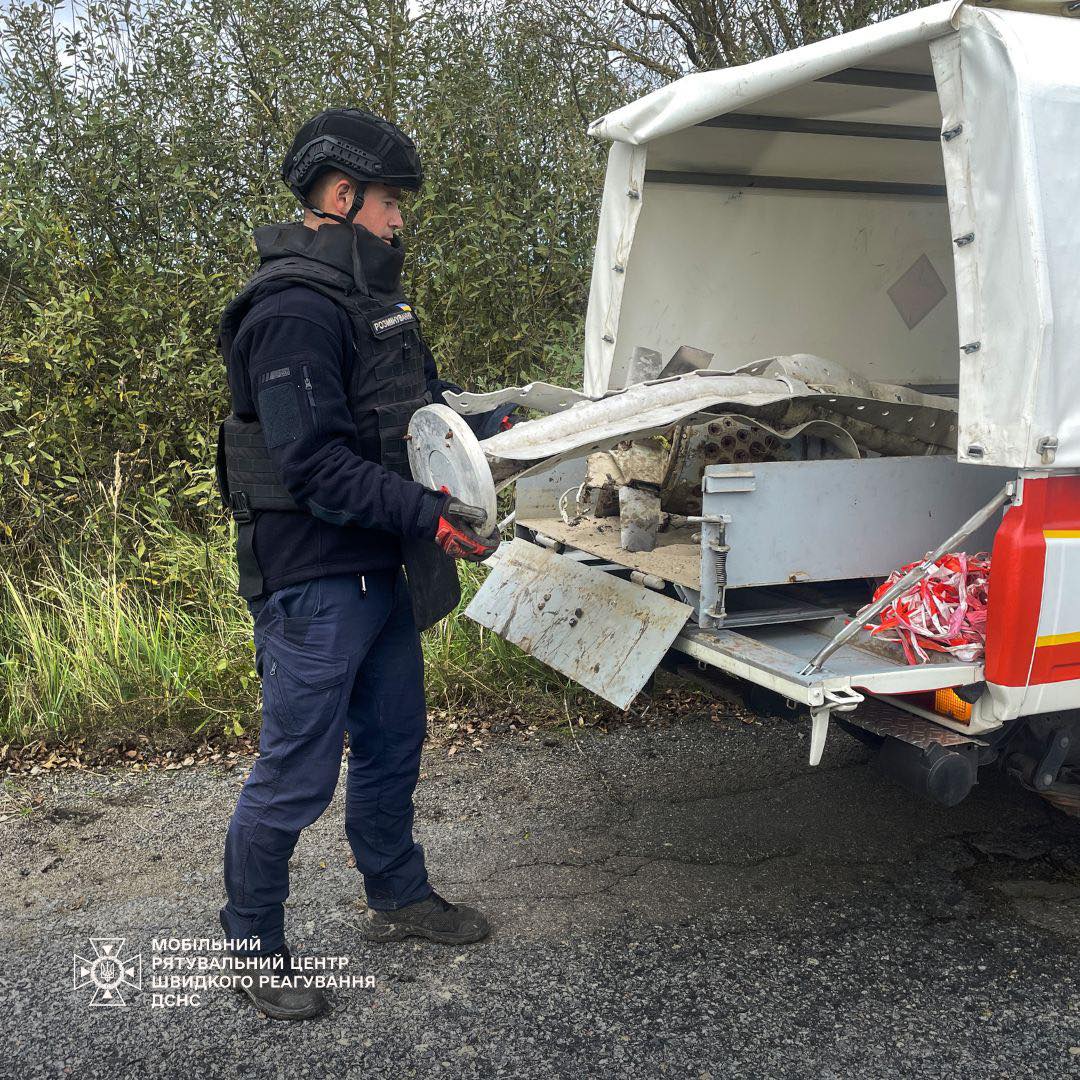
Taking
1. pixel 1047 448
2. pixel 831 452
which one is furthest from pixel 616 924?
pixel 1047 448

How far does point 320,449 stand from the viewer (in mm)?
2668

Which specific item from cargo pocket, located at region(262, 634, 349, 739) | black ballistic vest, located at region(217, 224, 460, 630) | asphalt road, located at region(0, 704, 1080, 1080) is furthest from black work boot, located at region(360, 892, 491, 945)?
black ballistic vest, located at region(217, 224, 460, 630)

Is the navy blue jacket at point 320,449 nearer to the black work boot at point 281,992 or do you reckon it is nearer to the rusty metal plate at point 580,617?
the rusty metal plate at point 580,617

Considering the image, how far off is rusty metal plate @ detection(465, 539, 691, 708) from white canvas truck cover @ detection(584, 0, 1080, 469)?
87 cm

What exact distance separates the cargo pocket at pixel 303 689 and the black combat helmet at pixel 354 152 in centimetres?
113

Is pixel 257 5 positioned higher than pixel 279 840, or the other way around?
pixel 257 5

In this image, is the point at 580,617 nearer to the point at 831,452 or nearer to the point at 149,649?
the point at 831,452

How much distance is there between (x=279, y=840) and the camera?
9.20ft

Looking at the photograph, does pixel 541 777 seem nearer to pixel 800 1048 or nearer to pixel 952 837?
pixel 952 837

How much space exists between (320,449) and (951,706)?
171 cm

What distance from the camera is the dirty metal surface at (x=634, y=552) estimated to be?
129 inches

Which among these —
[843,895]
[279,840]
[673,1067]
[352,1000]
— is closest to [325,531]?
[279,840]

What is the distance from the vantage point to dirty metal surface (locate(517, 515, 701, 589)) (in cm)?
329

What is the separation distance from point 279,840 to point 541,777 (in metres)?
1.68
